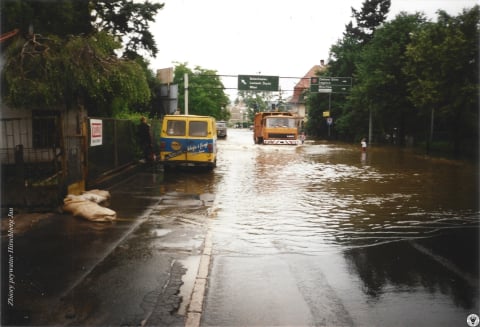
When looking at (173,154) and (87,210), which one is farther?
(173,154)

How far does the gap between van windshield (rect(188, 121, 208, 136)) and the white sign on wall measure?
426 centimetres

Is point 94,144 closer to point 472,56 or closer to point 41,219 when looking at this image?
point 41,219

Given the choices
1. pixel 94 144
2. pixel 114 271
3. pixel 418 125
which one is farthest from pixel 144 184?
pixel 418 125

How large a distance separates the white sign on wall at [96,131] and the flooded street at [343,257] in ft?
12.0

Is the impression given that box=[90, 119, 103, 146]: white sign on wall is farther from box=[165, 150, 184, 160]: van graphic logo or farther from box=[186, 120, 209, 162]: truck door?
box=[186, 120, 209, 162]: truck door

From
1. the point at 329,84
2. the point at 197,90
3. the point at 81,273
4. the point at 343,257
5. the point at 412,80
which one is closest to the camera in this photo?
the point at 81,273

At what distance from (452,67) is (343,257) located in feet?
71.9

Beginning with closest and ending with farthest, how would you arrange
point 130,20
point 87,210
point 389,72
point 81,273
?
point 81,273 → point 87,210 → point 130,20 → point 389,72

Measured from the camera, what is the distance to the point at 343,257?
652 centimetres

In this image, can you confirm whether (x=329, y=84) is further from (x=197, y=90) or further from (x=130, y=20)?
(x=130, y=20)

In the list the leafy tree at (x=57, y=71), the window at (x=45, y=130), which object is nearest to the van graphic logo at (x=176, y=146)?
→ the leafy tree at (x=57, y=71)

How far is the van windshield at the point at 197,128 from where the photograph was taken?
16562 millimetres

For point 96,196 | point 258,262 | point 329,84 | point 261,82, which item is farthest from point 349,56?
point 258,262

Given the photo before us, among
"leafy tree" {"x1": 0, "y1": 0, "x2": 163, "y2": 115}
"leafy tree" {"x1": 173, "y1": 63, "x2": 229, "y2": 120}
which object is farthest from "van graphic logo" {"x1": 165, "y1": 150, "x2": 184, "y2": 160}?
"leafy tree" {"x1": 173, "y1": 63, "x2": 229, "y2": 120}
